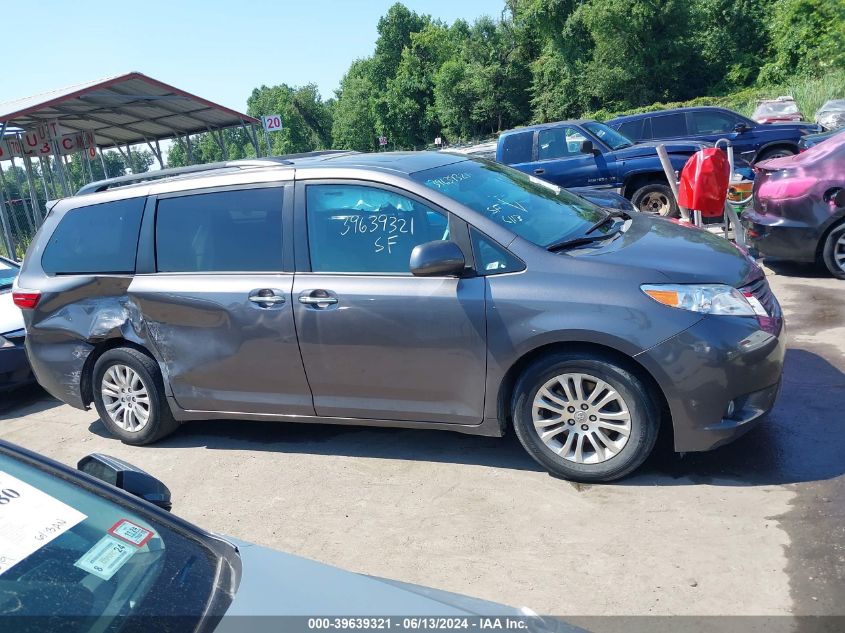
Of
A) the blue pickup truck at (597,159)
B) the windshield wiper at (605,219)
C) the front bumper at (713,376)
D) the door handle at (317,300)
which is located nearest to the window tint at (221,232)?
the door handle at (317,300)

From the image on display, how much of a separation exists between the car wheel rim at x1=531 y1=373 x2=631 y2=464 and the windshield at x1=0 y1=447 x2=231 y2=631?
2.38 meters

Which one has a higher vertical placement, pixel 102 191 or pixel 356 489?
pixel 102 191

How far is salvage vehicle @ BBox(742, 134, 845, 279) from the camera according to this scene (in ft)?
24.4

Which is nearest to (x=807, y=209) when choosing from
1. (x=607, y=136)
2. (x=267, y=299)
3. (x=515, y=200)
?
(x=515, y=200)

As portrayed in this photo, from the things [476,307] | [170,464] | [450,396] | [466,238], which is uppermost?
[466,238]

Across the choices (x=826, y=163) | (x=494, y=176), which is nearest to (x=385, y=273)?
(x=494, y=176)

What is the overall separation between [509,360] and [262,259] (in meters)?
1.75

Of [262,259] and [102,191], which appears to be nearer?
[262,259]

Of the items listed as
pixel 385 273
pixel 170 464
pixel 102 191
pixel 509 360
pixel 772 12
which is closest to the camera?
pixel 509 360

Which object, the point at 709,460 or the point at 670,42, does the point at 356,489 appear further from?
the point at 670,42

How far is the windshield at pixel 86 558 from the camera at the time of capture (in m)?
1.77

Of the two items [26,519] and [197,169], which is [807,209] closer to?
[197,169]

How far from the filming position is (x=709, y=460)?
4242 mm

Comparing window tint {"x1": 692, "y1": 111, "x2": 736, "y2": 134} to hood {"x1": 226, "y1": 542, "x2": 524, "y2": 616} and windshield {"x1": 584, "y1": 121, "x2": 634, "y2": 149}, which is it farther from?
hood {"x1": 226, "y1": 542, "x2": 524, "y2": 616}
